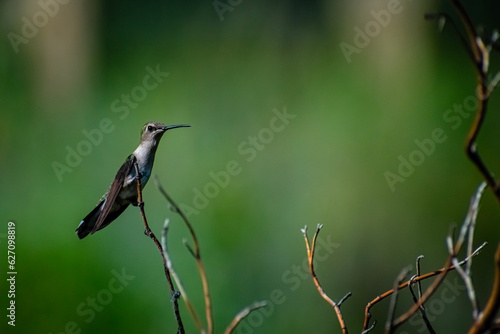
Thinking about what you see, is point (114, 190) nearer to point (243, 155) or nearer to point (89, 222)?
point (89, 222)

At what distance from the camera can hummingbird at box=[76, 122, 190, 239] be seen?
276 cm

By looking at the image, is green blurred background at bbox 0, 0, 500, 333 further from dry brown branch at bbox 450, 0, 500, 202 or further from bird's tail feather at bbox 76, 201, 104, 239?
dry brown branch at bbox 450, 0, 500, 202

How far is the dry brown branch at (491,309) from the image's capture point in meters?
0.71

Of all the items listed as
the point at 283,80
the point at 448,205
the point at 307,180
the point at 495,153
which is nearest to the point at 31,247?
the point at 307,180

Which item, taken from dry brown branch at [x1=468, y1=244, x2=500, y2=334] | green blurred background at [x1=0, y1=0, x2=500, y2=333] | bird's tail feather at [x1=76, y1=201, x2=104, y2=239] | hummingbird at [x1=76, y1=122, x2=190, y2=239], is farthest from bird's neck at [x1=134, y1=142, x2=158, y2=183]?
green blurred background at [x1=0, y1=0, x2=500, y2=333]

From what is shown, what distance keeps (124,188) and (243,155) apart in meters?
4.50

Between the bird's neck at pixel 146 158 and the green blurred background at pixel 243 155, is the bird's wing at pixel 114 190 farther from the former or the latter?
the green blurred background at pixel 243 155

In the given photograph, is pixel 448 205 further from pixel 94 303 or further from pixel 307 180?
pixel 94 303

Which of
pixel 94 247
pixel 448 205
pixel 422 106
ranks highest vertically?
pixel 94 247

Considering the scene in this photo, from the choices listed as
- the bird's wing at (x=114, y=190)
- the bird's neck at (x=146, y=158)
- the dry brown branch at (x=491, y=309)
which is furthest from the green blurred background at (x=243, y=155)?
the dry brown branch at (x=491, y=309)

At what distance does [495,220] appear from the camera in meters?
6.63

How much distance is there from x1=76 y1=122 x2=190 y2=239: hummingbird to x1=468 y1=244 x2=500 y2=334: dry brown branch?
1.95m

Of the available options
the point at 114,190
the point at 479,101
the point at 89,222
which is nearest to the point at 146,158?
the point at 114,190

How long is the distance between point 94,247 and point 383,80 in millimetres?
Answer: 4633
